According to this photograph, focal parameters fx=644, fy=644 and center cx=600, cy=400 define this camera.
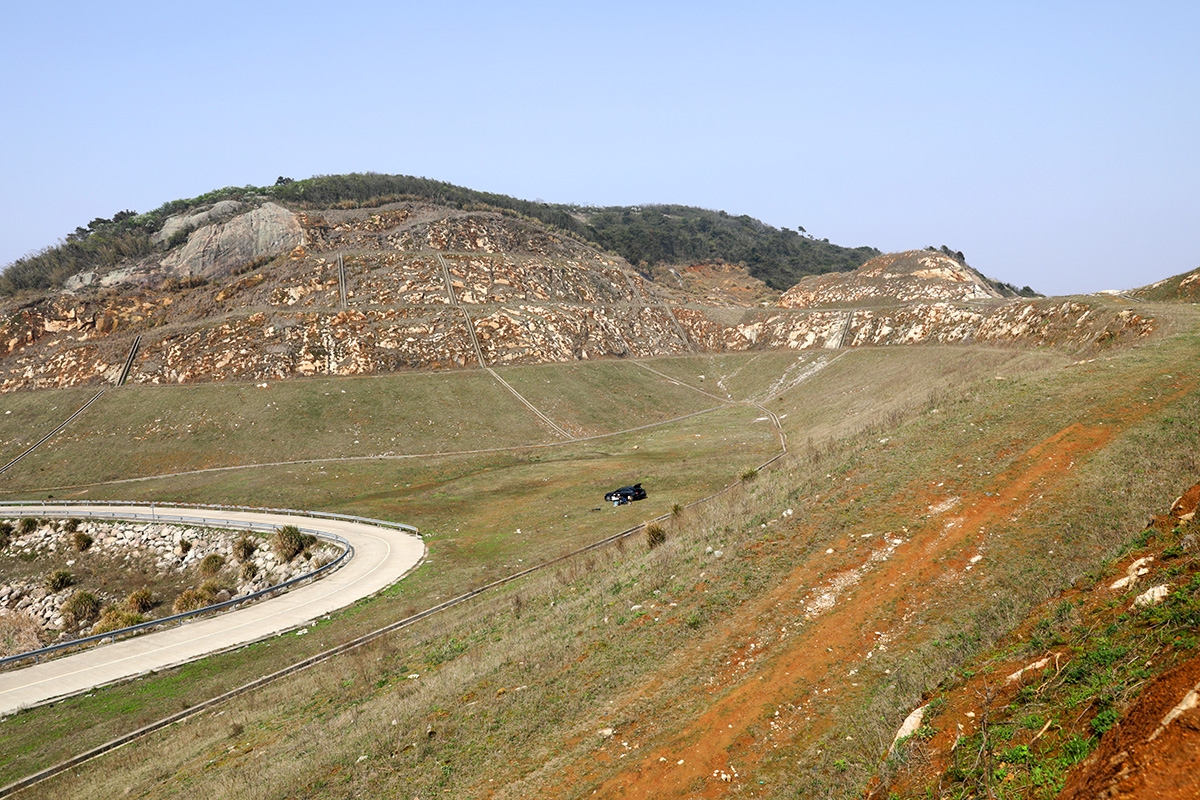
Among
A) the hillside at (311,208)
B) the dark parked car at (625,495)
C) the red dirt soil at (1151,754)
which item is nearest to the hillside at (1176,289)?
the dark parked car at (625,495)

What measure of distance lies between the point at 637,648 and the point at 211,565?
115ft

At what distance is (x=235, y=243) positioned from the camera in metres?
105

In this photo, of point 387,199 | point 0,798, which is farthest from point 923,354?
point 387,199

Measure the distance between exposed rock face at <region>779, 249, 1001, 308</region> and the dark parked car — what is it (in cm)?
6896

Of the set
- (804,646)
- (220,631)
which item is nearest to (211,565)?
(220,631)

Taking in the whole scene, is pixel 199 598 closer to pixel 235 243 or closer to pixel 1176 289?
pixel 1176 289

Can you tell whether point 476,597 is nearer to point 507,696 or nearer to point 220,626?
point 220,626

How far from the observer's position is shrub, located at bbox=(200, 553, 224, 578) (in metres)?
→ 40.2

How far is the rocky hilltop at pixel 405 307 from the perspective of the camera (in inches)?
3187

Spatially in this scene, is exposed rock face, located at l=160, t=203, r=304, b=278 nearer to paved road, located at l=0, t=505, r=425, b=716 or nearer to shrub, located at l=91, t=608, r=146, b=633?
paved road, located at l=0, t=505, r=425, b=716

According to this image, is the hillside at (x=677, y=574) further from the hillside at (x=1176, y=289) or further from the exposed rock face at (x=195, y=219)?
the exposed rock face at (x=195, y=219)

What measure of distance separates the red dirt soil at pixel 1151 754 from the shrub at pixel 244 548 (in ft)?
145

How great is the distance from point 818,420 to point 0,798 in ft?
198

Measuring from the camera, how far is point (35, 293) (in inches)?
3782
